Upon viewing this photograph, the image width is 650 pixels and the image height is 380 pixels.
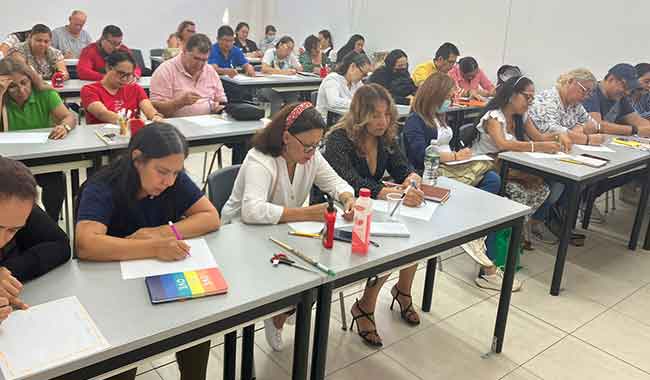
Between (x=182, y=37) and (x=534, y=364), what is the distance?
5.57 metres

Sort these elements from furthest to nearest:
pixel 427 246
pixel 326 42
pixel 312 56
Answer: pixel 326 42 < pixel 312 56 < pixel 427 246

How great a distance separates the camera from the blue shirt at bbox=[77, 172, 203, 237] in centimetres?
175

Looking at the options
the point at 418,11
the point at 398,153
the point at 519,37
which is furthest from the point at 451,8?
the point at 398,153

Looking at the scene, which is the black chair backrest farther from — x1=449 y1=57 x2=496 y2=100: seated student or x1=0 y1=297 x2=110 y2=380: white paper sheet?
x1=449 y1=57 x2=496 y2=100: seated student

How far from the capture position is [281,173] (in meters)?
2.30

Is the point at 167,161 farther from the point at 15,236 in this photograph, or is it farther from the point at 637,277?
the point at 637,277

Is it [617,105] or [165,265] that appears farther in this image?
[617,105]

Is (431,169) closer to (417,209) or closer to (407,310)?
(417,209)

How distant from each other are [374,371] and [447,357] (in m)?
0.40

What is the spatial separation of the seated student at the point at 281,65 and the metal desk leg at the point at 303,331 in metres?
5.07

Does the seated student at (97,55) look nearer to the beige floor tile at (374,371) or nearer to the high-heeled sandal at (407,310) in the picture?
the high-heeled sandal at (407,310)

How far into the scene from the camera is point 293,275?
1.69 meters

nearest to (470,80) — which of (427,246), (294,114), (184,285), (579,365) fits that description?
(579,365)

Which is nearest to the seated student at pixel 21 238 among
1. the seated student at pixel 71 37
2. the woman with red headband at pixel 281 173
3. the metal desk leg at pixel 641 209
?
the woman with red headband at pixel 281 173
